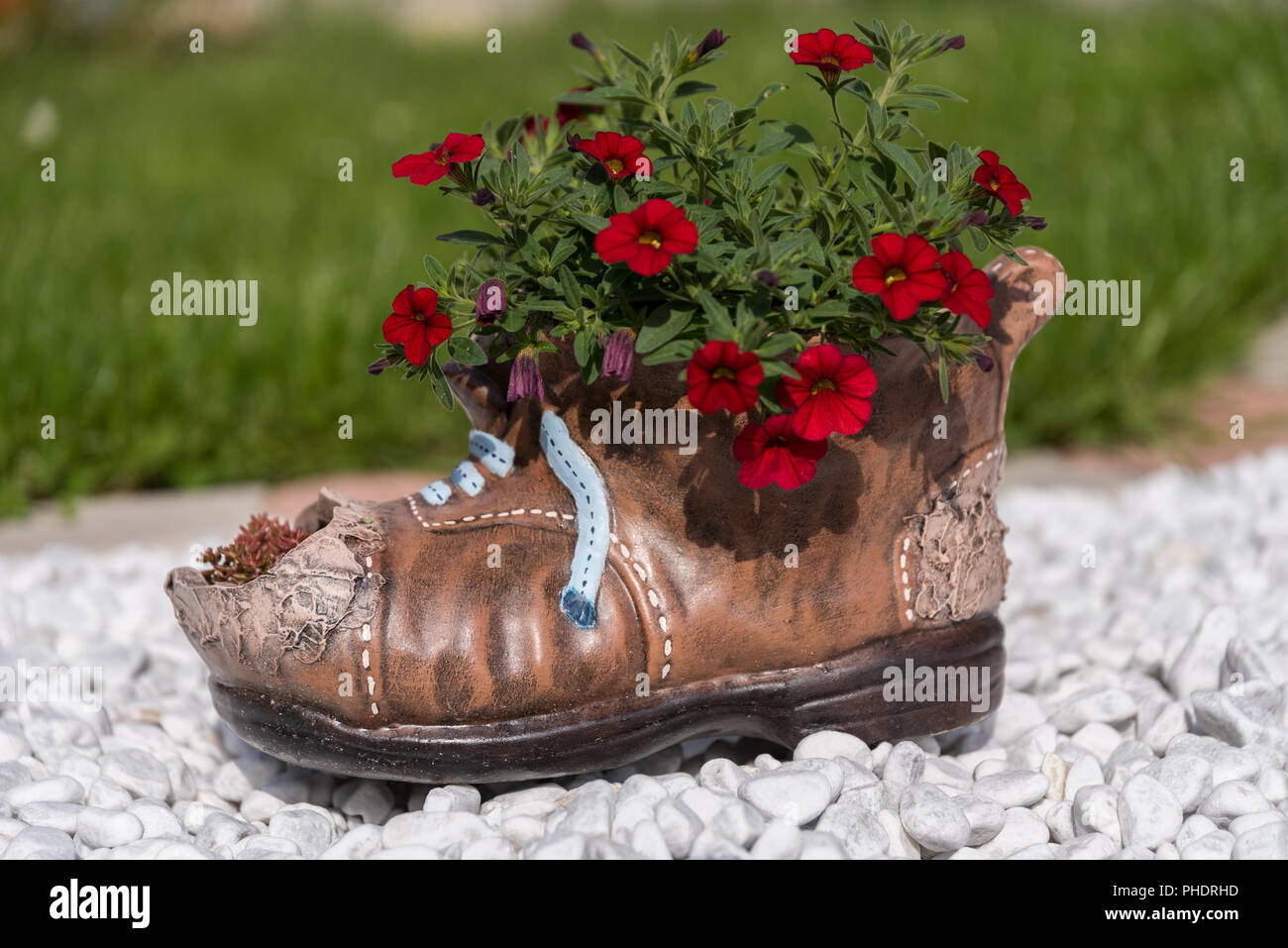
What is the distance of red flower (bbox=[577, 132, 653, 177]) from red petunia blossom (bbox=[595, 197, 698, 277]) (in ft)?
0.45

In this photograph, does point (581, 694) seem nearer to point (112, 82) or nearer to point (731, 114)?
point (731, 114)

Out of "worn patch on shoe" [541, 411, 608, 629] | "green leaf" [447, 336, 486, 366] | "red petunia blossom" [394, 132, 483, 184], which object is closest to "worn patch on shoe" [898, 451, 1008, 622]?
"worn patch on shoe" [541, 411, 608, 629]

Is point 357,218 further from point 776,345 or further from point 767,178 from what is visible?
point 776,345

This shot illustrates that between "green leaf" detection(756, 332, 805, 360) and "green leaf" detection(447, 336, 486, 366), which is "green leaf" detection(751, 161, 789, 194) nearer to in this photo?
"green leaf" detection(756, 332, 805, 360)

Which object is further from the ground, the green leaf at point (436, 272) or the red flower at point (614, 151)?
the red flower at point (614, 151)

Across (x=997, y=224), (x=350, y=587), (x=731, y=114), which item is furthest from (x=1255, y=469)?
(x=350, y=587)

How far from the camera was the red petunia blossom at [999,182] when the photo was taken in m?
1.50

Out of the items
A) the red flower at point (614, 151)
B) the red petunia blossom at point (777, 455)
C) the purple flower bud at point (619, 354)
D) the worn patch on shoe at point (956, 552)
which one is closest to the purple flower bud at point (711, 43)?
the red flower at point (614, 151)

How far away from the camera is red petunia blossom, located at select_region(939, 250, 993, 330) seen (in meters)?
1.44

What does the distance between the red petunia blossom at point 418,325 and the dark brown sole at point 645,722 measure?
1.55 feet

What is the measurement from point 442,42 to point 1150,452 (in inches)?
306

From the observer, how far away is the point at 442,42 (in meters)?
10.0

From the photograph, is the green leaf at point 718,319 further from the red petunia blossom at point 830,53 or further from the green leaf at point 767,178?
the red petunia blossom at point 830,53

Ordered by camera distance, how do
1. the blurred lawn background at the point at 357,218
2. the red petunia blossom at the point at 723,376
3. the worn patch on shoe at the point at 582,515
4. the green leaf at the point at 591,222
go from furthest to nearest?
the blurred lawn background at the point at 357,218 → the worn patch on shoe at the point at 582,515 → the green leaf at the point at 591,222 → the red petunia blossom at the point at 723,376
